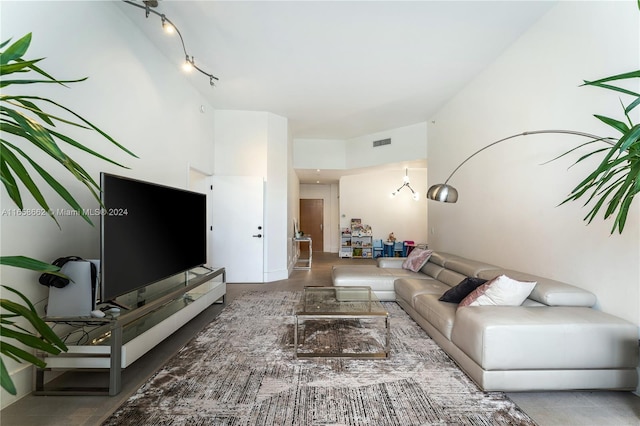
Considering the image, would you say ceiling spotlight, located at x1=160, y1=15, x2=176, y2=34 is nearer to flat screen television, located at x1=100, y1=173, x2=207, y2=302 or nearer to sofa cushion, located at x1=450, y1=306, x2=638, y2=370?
flat screen television, located at x1=100, y1=173, x2=207, y2=302

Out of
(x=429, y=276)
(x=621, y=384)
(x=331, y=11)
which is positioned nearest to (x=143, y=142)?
(x=331, y=11)

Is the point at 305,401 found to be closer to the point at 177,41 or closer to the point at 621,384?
the point at 621,384

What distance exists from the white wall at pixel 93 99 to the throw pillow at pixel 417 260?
3.47 metres

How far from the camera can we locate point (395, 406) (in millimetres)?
1835

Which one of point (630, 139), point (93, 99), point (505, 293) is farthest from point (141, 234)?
point (630, 139)

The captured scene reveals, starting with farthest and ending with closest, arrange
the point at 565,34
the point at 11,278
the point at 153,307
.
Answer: the point at 565,34 < the point at 153,307 < the point at 11,278

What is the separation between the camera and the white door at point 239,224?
5238 mm

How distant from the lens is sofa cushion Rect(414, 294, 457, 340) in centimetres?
244

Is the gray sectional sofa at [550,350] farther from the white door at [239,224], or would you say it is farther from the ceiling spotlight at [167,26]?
the white door at [239,224]

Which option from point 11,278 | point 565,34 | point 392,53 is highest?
point 392,53

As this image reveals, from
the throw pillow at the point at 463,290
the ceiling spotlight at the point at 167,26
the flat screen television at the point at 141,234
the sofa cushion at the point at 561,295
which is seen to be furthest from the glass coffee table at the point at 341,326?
the ceiling spotlight at the point at 167,26

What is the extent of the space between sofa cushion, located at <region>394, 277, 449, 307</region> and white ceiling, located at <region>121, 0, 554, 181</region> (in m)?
2.69

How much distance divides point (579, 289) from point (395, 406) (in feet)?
5.80

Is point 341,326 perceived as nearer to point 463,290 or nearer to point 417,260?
point 463,290
